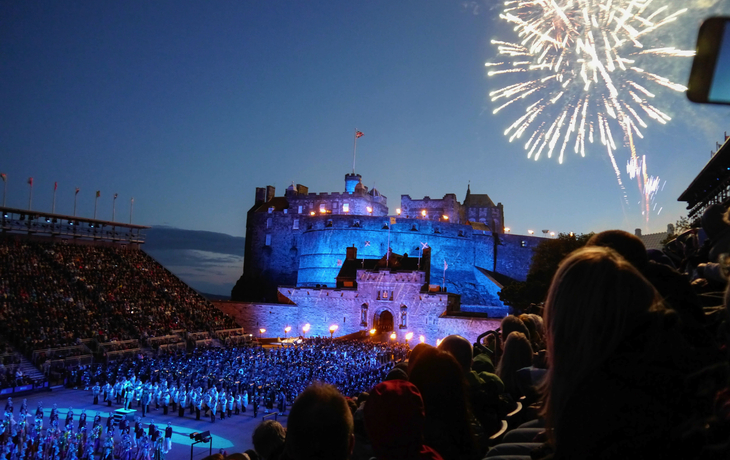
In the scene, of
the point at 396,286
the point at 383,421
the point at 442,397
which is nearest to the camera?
the point at 383,421

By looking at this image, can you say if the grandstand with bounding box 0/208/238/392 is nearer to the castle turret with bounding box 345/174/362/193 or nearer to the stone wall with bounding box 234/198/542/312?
the stone wall with bounding box 234/198/542/312

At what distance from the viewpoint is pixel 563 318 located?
1588mm

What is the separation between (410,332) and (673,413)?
31.9 meters

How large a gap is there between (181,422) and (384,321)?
20.4m

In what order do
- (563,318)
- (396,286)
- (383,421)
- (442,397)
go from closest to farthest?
(563,318) → (383,421) → (442,397) → (396,286)

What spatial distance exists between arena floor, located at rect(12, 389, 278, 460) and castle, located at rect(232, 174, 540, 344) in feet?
57.0

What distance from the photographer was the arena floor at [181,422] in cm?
1288

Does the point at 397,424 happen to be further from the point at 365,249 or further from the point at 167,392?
the point at 365,249

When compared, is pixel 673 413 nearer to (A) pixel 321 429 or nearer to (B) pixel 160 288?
(A) pixel 321 429

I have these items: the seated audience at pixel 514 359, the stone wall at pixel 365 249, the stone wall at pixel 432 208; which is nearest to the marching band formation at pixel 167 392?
the seated audience at pixel 514 359

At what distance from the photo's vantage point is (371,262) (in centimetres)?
3838

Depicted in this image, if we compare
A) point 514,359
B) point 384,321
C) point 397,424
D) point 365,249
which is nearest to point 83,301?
point 384,321

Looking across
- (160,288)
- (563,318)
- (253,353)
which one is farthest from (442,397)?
(160,288)

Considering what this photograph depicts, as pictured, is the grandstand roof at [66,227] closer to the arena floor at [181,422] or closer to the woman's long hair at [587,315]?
the arena floor at [181,422]
